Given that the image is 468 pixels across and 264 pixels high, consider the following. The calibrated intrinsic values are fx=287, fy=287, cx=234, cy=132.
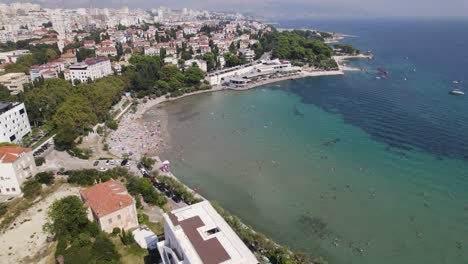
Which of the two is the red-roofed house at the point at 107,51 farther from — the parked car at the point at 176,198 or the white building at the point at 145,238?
the white building at the point at 145,238

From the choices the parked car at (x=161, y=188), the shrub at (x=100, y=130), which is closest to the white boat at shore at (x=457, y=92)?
the parked car at (x=161, y=188)

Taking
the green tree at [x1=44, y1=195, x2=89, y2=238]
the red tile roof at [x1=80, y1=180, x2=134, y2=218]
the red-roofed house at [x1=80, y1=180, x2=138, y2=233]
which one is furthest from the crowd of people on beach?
the green tree at [x1=44, y1=195, x2=89, y2=238]

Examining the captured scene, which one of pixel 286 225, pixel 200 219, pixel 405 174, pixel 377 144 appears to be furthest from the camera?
pixel 377 144

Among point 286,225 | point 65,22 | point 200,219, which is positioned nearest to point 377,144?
point 286,225

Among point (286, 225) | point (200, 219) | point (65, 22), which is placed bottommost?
point (286, 225)

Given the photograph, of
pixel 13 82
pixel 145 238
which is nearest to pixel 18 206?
pixel 145 238

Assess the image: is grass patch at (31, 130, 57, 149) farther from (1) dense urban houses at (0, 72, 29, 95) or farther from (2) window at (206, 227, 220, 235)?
(2) window at (206, 227, 220, 235)

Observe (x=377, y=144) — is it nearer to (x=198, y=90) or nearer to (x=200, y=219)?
(x=200, y=219)
